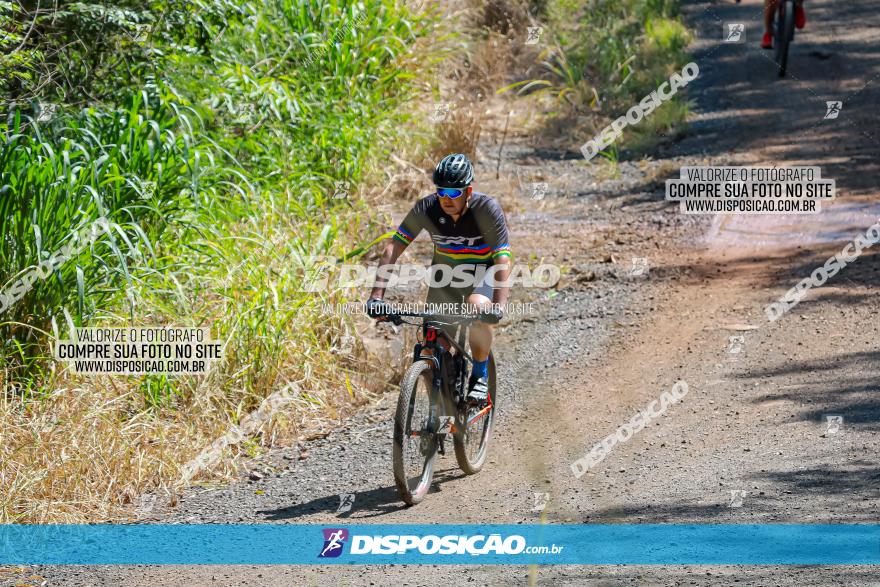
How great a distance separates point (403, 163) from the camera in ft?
43.9

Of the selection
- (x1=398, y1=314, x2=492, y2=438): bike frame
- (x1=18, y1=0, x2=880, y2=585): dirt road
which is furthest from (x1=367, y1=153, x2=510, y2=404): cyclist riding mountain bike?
(x1=18, y1=0, x2=880, y2=585): dirt road

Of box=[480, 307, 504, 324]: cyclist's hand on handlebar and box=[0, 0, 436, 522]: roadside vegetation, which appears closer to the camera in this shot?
box=[480, 307, 504, 324]: cyclist's hand on handlebar

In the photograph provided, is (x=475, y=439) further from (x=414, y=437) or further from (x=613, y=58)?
(x=613, y=58)

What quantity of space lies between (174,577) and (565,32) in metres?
15.9

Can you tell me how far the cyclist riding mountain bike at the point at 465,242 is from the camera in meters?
6.67

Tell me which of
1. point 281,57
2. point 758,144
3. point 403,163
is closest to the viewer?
point 281,57

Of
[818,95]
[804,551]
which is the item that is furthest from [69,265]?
[818,95]

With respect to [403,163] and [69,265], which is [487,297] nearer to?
[69,265]

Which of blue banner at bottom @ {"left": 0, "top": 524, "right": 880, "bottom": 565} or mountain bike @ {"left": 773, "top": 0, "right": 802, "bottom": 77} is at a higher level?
mountain bike @ {"left": 773, "top": 0, "right": 802, "bottom": 77}

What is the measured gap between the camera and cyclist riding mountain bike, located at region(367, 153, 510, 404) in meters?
6.67

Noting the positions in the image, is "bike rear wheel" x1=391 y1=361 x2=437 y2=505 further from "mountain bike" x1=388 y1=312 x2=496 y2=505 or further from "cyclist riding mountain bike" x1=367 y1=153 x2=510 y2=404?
"cyclist riding mountain bike" x1=367 y1=153 x2=510 y2=404

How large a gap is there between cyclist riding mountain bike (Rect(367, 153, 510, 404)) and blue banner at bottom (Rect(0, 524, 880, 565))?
3.71 feet

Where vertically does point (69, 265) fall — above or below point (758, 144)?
below

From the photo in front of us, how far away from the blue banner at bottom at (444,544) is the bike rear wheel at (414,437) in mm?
359
